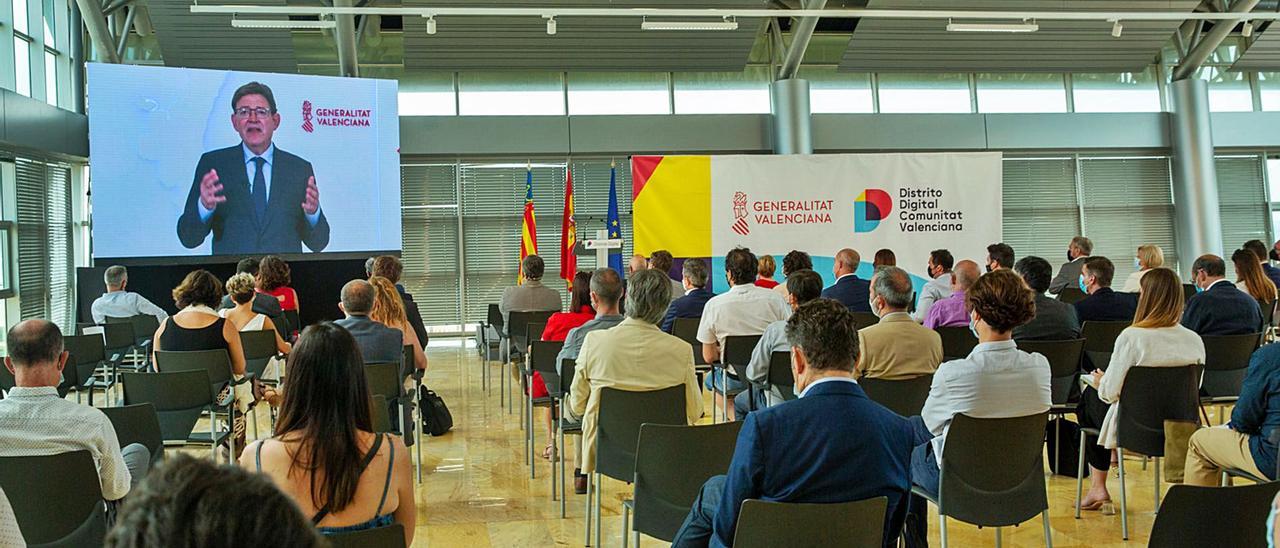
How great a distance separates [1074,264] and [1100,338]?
427 cm

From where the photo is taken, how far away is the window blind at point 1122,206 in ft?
51.0

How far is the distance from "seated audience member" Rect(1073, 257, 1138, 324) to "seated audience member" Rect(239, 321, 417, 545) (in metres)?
5.34

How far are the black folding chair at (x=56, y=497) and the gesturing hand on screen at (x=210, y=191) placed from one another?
8382 mm

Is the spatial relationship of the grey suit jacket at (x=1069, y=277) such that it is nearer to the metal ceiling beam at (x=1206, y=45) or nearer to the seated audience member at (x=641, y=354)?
the metal ceiling beam at (x=1206, y=45)

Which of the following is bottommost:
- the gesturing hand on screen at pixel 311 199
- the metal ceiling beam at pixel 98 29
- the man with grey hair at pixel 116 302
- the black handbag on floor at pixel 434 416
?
the black handbag on floor at pixel 434 416

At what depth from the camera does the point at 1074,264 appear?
10094mm

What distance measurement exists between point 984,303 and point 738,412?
7.32ft

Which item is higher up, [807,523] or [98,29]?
[98,29]

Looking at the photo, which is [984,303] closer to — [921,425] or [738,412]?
[921,425]

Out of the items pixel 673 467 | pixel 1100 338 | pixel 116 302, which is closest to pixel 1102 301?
pixel 1100 338

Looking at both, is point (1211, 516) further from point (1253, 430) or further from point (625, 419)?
point (625, 419)

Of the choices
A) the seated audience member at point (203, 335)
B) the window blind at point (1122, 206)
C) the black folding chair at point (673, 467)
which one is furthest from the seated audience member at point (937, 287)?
the window blind at point (1122, 206)

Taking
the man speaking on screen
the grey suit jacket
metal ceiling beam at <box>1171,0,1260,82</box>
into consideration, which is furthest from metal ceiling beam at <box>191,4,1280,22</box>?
the grey suit jacket

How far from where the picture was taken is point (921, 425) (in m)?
3.94
